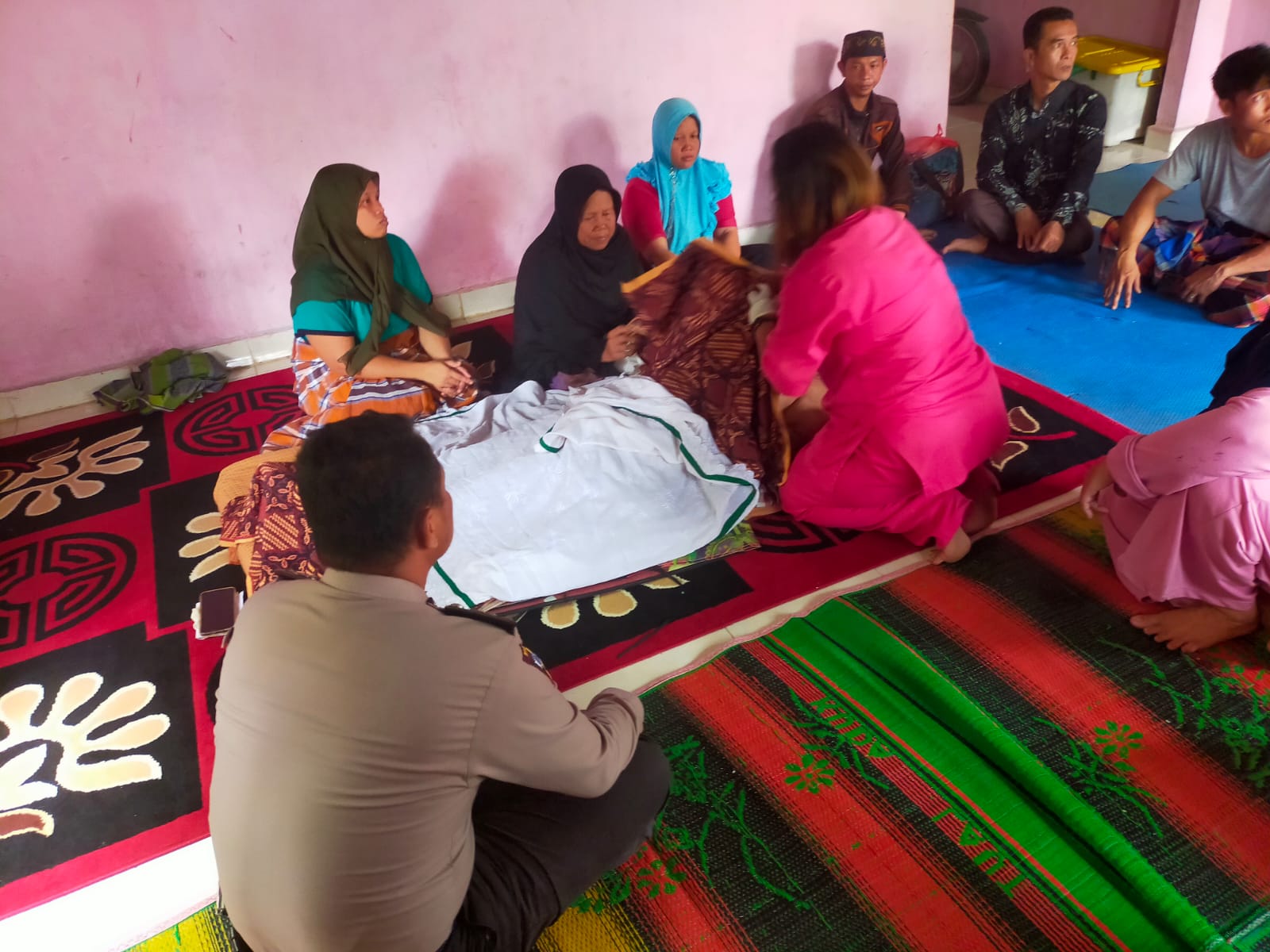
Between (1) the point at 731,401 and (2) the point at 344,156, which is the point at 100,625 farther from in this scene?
(2) the point at 344,156

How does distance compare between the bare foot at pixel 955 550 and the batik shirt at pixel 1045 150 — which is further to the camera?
the batik shirt at pixel 1045 150

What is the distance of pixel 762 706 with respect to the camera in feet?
5.36

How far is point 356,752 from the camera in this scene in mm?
917

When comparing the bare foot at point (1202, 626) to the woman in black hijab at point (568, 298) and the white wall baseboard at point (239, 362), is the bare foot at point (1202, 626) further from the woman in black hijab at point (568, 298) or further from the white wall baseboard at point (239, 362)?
the white wall baseboard at point (239, 362)

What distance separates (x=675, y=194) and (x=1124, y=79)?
9.68 ft

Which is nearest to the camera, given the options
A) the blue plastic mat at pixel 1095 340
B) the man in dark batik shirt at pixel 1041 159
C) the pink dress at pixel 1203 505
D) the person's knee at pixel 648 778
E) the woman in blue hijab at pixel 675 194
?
the person's knee at pixel 648 778

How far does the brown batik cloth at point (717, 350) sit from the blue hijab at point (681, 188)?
1012mm

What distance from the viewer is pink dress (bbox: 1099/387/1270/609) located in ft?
4.98

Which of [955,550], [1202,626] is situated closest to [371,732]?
[955,550]

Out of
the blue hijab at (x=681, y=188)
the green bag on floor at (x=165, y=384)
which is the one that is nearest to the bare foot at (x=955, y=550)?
the blue hijab at (x=681, y=188)

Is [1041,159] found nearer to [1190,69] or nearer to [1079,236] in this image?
[1079,236]

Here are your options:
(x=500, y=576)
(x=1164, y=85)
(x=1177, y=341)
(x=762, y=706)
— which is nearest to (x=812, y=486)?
→ (x=762, y=706)

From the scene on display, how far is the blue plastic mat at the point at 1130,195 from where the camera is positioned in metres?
3.82

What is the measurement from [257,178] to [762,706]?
249cm
